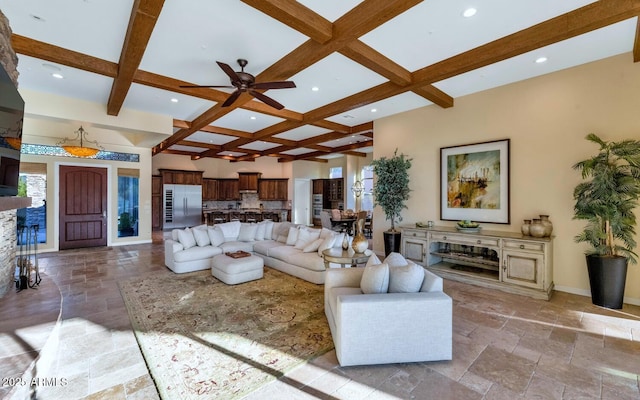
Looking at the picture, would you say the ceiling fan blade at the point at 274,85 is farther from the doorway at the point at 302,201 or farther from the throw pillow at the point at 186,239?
the doorway at the point at 302,201

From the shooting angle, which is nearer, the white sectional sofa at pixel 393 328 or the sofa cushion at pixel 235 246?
the white sectional sofa at pixel 393 328

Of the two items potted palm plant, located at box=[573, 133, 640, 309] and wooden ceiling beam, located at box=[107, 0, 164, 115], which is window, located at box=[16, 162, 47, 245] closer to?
wooden ceiling beam, located at box=[107, 0, 164, 115]

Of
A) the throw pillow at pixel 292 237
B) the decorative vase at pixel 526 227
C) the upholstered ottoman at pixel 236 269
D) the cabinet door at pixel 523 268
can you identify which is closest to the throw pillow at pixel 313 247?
the throw pillow at pixel 292 237

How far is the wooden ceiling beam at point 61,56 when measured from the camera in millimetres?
3322

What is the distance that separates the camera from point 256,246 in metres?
6.00

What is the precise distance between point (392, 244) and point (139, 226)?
23.8 ft

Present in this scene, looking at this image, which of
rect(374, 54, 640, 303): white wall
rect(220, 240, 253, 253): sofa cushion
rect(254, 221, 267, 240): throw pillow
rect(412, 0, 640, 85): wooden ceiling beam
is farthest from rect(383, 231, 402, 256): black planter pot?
rect(412, 0, 640, 85): wooden ceiling beam

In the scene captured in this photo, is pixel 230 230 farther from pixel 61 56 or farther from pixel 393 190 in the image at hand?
pixel 61 56

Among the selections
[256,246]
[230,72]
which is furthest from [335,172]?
[230,72]

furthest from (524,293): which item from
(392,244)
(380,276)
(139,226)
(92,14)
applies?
(139,226)

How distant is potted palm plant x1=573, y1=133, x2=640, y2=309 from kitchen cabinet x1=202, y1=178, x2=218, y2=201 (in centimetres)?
1162

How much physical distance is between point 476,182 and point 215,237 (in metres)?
5.10

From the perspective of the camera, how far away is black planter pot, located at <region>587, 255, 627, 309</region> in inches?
137

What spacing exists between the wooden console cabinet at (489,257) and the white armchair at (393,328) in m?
2.42
